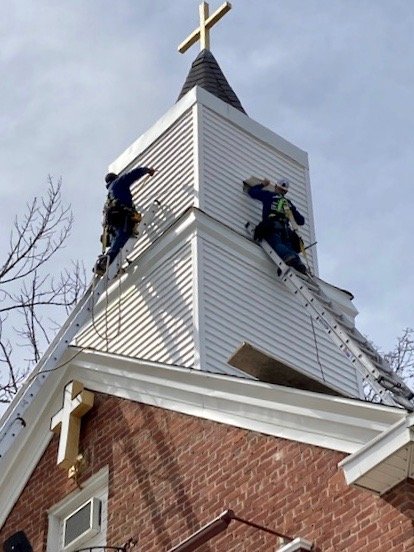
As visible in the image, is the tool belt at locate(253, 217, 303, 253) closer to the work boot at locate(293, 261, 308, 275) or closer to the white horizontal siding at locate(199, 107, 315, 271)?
the white horizontal siding at locate(199, 107, 315, 271)

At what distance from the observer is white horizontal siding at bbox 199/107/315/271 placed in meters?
17.2

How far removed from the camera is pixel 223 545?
31.9 feet

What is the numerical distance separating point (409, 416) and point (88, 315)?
7071 mm

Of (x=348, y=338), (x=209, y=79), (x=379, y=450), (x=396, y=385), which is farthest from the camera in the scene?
(x=209, y=79)

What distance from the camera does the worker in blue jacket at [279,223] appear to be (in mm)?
16469

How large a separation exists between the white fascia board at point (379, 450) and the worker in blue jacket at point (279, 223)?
24.7ft

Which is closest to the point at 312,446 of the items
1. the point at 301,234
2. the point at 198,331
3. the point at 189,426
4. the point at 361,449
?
the point at 361,449

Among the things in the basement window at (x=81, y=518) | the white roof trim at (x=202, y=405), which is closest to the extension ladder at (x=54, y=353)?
the white roof trim at (x=202, y=405)

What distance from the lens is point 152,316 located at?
15.9 meters

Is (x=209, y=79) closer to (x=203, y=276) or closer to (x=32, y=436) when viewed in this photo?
(x=203, y=276)

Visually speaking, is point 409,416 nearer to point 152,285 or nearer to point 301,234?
point 152,285

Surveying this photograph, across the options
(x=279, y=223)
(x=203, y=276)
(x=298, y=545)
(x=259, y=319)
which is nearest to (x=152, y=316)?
(x=203, y=276)

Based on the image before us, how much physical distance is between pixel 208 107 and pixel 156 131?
2.88ft

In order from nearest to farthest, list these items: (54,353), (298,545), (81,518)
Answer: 1. (298,545)
2. (81,518)
3. (54,353)
